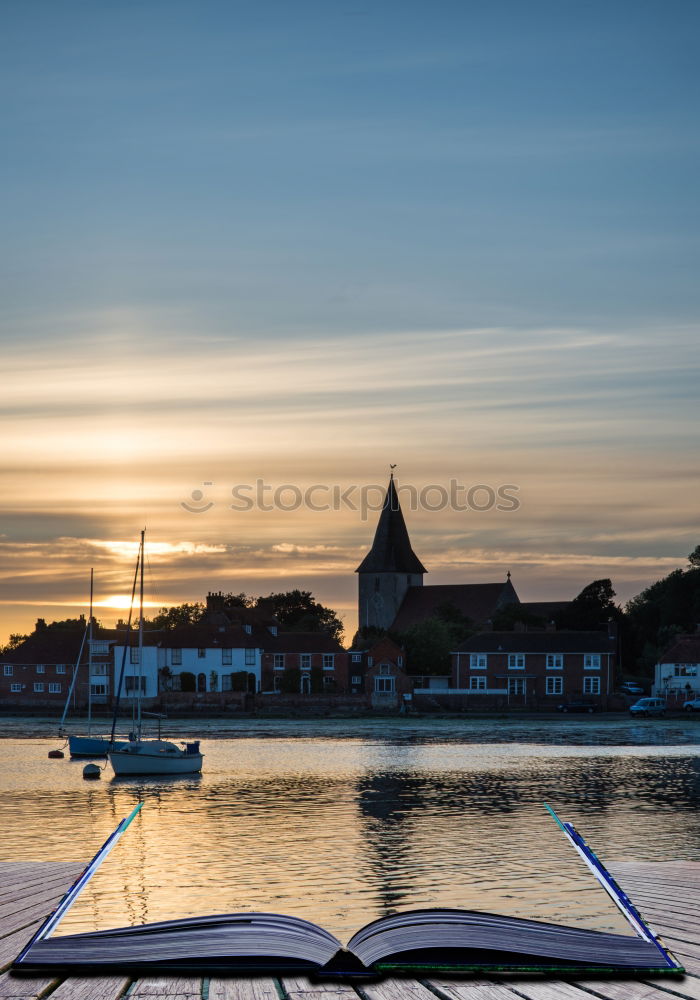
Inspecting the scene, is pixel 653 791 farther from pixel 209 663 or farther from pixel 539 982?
pixel 209 663

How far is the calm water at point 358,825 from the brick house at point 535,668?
38627mm

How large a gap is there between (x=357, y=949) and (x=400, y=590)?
176 meters

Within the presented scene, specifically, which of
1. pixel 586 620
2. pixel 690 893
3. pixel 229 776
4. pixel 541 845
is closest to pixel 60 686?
pixel 586 620

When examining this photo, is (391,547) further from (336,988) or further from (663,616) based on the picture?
(336,988)

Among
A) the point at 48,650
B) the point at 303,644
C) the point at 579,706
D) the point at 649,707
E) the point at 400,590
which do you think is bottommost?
the point at 579,706

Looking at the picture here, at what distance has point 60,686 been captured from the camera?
435ft

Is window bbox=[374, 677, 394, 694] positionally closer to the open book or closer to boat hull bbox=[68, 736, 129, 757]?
boat hull bbox=[68, 736, 129, 757]

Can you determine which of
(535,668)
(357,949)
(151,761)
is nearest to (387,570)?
(535,668)

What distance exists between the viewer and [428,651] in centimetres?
13225

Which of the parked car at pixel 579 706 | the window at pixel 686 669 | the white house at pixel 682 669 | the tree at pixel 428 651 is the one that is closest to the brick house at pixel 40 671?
the tree at pixel 428 651

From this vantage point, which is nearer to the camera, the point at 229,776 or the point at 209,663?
the point at 229,776

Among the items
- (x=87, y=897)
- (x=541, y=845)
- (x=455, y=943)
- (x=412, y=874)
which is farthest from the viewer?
(x=541, y=845)

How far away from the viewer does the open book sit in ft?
30.8

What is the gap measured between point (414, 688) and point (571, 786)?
247ft
